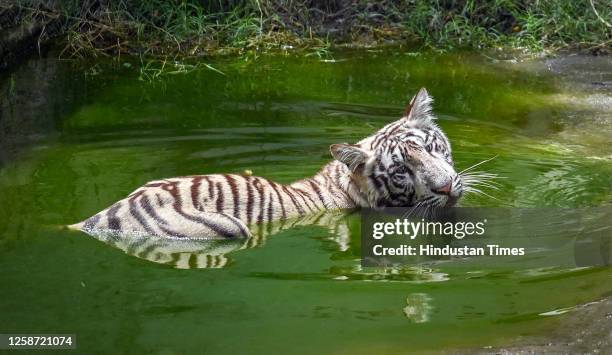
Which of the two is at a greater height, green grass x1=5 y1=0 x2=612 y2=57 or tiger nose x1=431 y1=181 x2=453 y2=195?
green grass x1=5 y1=0 x2=612 y2=57

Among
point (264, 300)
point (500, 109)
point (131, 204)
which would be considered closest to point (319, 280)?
point (264, 300)

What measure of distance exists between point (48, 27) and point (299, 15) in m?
2.28

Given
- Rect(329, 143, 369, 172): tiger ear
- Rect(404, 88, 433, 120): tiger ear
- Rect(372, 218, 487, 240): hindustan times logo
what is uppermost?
Rect(404, 88, 433, 120): tiger ear

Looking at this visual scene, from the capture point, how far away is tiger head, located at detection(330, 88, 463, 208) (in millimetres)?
5473

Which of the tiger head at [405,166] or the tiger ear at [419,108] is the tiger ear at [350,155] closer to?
the tiger head at [405,166]

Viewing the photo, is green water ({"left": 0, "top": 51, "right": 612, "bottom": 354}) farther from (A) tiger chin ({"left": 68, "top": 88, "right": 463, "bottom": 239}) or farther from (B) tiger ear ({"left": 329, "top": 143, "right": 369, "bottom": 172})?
(B) tiger ear ({"left": 329, "top": 143, "right": 369, "bottom": 172})

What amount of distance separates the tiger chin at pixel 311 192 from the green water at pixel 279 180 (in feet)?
0.62

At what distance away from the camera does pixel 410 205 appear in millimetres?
5652

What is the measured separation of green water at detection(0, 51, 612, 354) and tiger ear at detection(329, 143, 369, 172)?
1.08 ft

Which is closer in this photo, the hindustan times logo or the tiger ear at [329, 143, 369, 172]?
the hindustan times logo

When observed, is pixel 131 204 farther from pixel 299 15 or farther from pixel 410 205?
pixel 299 15

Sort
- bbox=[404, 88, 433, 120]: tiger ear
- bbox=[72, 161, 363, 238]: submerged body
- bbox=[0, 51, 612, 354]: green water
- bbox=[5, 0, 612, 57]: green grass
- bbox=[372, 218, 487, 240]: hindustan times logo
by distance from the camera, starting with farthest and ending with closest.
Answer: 1. bbox=[5, 0, 612, 57]: green grass
2. bbox=[404, 88, 433, 120]: tiger ear
3. bbox=[372, 218, 487, 240]: hindustan times logo
4. bbox=[72, 161, 363, 238]: submerged body
5. bbox=[0, 51, 612, 354]: green water

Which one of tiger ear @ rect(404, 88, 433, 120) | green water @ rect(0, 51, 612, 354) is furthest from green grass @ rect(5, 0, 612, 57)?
tiger ear @ rect(404, 88, 433, 120)

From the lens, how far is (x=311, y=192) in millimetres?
5738
